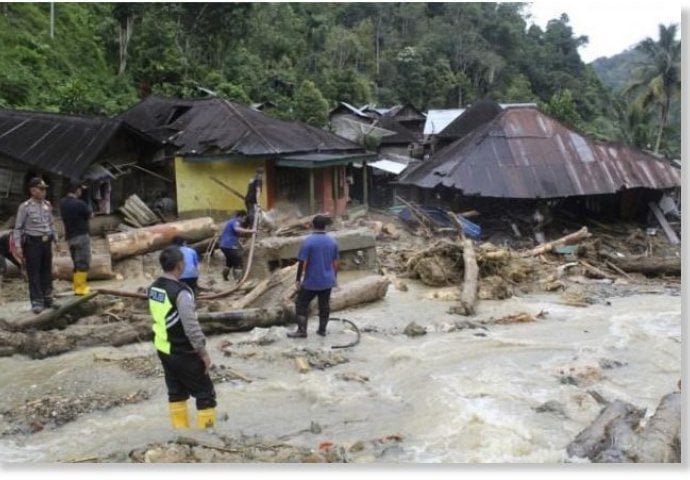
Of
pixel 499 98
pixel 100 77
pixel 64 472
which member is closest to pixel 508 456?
pixel 64 472

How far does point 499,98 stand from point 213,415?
142 ft

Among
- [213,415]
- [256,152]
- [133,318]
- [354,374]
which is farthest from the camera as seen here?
[256,152]

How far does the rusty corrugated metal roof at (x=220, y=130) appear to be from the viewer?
16.4 m

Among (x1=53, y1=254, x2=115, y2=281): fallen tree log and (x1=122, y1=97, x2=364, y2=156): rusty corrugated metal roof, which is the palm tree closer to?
(x1=122, y1=97, x2=364, y2=156): rusty corrugated metal roof

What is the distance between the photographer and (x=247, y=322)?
312 inches

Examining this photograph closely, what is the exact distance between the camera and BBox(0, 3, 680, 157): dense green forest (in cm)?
2484

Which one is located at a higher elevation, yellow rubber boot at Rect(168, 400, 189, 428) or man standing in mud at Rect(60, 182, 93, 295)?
man standing in mud at Rect(60, 182, 93, 295)

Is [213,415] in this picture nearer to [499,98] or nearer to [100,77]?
[100,77]

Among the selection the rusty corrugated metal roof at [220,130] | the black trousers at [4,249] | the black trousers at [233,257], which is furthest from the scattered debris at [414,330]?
the rusty corrugated metal roof at [220,130]

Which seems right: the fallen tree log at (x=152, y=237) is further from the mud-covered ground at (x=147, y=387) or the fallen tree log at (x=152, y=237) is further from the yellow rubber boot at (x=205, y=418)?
the yellow rubber boot at (x=205, y=418)

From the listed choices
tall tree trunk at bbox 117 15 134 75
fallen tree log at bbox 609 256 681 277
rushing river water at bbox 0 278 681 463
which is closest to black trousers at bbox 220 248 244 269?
rushing river water at bbox 0 278 681 463

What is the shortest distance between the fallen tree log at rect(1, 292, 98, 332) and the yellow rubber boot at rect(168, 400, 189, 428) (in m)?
3.21

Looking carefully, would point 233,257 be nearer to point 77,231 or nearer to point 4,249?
point 77,231

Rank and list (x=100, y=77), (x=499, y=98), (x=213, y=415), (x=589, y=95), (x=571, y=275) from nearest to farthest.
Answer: (x=213, y=415) < (x=571, y=275) < (x=100, y=77) < (x=589, y=95) < (x=499, y=98)
